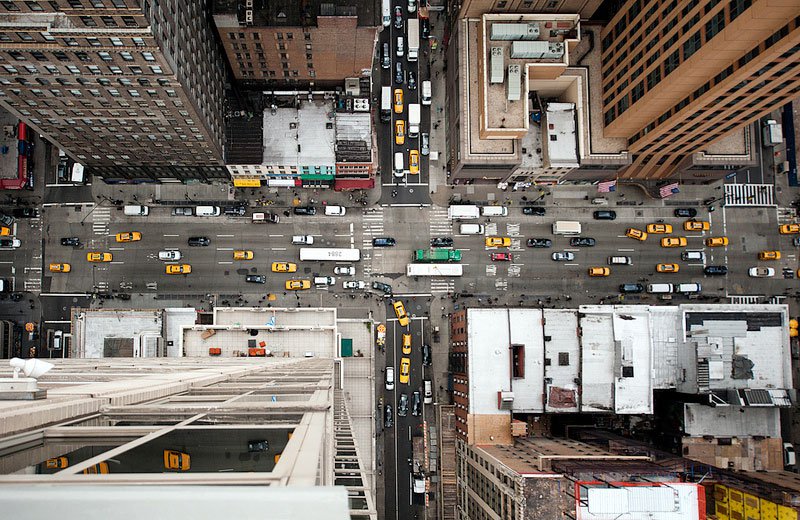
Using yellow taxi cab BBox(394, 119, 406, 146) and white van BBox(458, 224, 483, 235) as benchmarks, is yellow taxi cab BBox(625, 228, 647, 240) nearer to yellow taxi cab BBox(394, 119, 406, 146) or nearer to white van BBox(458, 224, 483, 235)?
white van BBox(458, 224, 483, 235)

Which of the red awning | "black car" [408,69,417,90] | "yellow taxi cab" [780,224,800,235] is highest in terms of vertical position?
"black car" [408,69,417,90]

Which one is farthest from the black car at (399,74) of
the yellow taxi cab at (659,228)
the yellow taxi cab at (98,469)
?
the yellow taxi cab at (98,469)

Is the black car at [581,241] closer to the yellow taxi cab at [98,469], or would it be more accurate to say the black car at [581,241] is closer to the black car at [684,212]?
the black car at [684,212]

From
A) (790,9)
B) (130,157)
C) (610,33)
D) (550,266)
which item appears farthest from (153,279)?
(790,9)

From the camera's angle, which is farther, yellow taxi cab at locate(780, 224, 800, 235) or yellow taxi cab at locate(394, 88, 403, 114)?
yellow taxi cab at locate(780, 224, 800, 235)

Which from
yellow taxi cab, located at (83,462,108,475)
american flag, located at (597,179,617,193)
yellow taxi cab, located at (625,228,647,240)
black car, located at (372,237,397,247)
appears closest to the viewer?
yellow taxi cab, located at (83,462,108,475)

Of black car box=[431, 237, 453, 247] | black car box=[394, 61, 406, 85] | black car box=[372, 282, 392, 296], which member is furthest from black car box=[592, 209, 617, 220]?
black car box=[394, 61, 406, 85]

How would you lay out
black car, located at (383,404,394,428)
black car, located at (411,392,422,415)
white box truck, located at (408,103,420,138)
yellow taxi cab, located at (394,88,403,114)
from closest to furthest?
black car, located at (383,404,394,428)
black car, located at (411,392,422,415)
white box truck, located at (408,103,420,138)
yellow taxi cab, located at (394,88,403,114)
